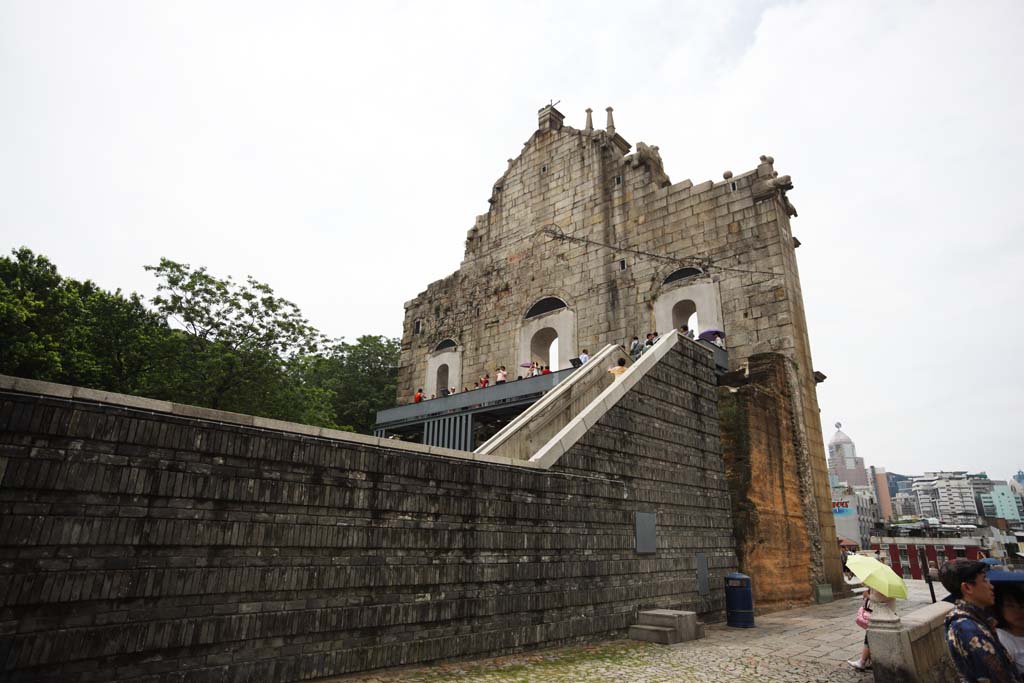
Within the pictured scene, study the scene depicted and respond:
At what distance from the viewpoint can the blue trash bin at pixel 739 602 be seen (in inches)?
417

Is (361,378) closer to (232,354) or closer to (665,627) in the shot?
(232,354)

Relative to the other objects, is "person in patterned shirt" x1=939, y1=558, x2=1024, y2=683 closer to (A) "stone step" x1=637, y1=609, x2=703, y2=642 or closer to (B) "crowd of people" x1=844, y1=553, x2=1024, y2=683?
(B) "crowd of people" x1=844, y1=553, x2=1024, y2=683

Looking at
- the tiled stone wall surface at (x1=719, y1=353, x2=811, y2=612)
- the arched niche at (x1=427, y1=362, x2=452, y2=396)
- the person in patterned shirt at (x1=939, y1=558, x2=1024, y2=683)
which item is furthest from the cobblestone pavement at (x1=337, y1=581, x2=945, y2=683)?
the arched niche at (x1=427, y1=362, x2=452, y2=396)

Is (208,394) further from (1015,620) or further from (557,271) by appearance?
(1015,620)

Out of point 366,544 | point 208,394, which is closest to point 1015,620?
point 366,544

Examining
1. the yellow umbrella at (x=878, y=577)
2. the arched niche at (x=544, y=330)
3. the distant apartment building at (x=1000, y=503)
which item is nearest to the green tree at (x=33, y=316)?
the arched niche at (x=544, y=330)

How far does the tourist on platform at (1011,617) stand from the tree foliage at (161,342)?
21623 millimetres

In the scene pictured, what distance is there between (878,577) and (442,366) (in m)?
19.8

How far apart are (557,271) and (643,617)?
14.7 meters

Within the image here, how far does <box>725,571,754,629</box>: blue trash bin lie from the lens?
10.6 metres

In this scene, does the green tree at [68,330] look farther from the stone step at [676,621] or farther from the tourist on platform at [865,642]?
the tourist on platform at [865,642]

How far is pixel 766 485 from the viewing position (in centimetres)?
1338

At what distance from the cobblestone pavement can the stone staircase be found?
200 mm

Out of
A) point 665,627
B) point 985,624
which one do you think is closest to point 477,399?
point 665,627
